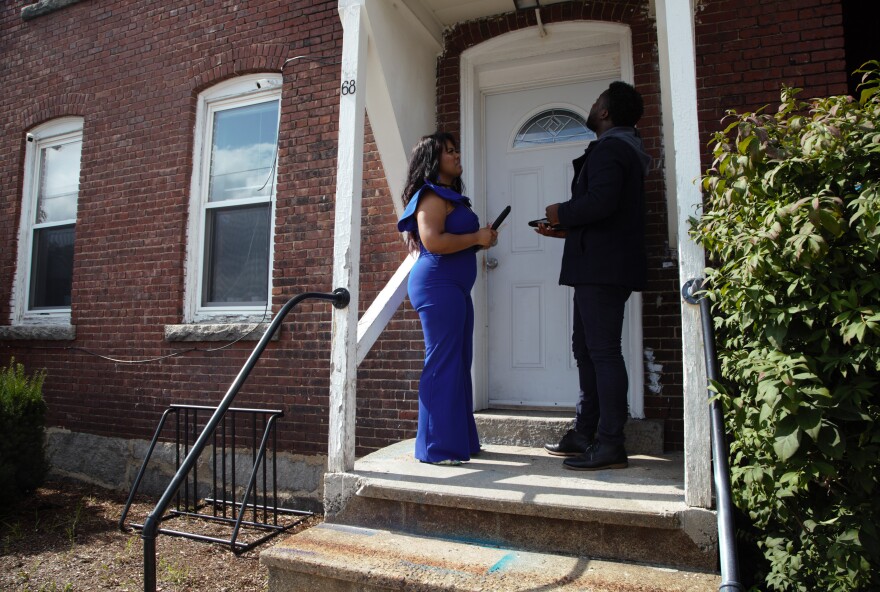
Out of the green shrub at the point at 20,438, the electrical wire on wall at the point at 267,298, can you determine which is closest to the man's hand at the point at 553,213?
the electrical wire on wall at the point at 267,298

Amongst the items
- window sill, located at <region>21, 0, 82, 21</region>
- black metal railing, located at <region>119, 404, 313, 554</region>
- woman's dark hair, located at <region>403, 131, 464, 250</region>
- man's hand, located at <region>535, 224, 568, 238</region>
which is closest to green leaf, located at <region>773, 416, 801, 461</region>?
man's hand, located at <region>535, 224, 568, 238</region>

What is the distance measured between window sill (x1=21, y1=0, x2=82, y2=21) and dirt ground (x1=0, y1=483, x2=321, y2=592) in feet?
16.7

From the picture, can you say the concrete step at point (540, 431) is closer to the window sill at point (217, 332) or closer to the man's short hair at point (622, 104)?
the man's short hair at point (622, 104)

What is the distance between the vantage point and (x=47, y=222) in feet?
23.2

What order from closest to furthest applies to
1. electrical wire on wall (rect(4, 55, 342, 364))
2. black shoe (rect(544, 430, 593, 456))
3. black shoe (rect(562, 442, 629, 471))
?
black shoe (rect(562, 442, 629, 471)) → black shoe (rect(544, 430, 593, 456)) → electrical wire on wall (rect(4, 55, 342, 364))

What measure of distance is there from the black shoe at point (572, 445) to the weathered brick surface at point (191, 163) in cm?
77

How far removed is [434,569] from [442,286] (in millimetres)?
1486

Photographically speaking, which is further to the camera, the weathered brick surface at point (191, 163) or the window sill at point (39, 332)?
the window sill at point (39, 332)

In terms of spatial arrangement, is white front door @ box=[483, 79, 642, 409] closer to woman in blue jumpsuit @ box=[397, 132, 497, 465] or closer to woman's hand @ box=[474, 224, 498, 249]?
woman in blue jumpsuit @ box=[397, 132, 497, 465]

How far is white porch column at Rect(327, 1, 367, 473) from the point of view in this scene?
341 cm

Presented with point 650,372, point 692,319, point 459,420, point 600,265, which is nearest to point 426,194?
point 600,265

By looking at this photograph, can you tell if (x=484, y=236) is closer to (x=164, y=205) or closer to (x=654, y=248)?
(x=654, y=248)

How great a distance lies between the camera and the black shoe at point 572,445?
3600 millimetres

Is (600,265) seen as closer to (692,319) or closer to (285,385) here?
(692,319)
